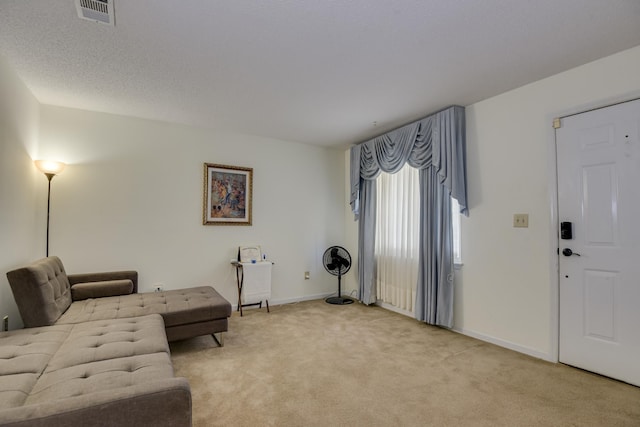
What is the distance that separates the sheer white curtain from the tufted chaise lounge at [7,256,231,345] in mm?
2163

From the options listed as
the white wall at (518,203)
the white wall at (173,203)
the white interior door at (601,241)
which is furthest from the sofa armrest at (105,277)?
the white interior door at (601,241)

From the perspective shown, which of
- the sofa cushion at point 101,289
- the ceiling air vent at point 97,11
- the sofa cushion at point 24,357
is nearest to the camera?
the sofa cushion at point 24,357

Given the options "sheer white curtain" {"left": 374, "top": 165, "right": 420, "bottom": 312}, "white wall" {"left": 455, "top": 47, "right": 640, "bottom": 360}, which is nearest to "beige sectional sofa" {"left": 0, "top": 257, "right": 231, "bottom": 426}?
"sheer white curtain" {"left": 374, "top": 165, "right": 420, "bottom": 312}

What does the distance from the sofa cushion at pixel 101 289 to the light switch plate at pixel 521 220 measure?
3.75 metres

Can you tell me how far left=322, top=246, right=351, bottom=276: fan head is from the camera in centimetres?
446

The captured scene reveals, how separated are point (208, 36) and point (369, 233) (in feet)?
10.2

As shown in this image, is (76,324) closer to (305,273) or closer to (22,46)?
(22,46)

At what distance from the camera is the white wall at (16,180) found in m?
2.30

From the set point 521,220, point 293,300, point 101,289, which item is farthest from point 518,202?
point 101,289

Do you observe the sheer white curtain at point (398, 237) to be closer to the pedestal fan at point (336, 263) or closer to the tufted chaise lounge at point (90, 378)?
the pedestal fan at point (336, 263)

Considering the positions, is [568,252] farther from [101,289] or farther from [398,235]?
[101,289]

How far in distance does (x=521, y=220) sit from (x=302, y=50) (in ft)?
7.64

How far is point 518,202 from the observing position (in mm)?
2736

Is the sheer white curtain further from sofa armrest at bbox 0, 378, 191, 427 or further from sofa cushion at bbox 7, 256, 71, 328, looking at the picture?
sofa cushion at bbox 7, 256, 71, 328
